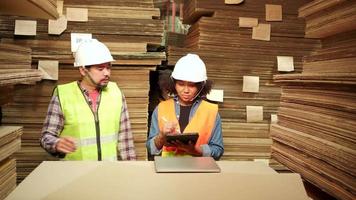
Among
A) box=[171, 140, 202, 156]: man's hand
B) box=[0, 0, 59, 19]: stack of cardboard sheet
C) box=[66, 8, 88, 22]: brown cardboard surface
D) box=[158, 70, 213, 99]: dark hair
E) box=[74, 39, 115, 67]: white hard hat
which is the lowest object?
box=[171, 140, 202, 156]: man's hand

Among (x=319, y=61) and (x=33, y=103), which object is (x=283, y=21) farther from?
(x=33, y=103)

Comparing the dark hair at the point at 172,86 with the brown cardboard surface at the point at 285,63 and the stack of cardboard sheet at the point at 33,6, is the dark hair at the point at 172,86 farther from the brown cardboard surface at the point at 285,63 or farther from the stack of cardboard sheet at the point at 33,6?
the stack of cardboard sheet at the point at 33,6

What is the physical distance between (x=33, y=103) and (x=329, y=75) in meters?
3.25

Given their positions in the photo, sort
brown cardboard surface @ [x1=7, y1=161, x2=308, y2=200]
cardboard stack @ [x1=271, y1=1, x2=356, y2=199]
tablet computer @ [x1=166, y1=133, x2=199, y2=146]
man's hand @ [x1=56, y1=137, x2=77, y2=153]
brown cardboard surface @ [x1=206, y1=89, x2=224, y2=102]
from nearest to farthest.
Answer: brown cardboard surface @ [x1=7, y1=161, x2=308, y2=200] < cardboard stack @ [x1=271, y1=1, x2=356, y2=199] < tablet computer @ [x1=166, y1=133, x2=199, y2=146] < man's hand @ [x1=56, y1=137, x2=77, y2=153] < brown cardboard surface @ [x1=206, y1=89, x2=224, y2=102]

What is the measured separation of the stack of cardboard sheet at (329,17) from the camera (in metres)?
1.78

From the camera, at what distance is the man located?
3326 millimetres

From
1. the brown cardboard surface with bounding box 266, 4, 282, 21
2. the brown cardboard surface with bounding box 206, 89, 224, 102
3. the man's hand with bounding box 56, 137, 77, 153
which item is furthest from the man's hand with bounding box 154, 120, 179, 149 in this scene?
the brown cardboard surface with bounding box 266, 4, 282, 21

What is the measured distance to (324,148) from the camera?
1.75 metres

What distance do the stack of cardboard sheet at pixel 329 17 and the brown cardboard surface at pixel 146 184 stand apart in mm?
896

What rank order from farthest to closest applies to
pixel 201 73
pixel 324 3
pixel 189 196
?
pixel 201 73 → pixel 324 3 → pixel 189 196

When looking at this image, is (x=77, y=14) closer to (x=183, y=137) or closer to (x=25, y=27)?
(x=25, y=27)

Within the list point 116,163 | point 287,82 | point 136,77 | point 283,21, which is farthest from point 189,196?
point 283,21

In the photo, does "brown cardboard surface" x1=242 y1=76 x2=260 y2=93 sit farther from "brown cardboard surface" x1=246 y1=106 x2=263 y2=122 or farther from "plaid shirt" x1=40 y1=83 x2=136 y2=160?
"plaid shirt" x1=40 y1=83 x2=136 y2=160

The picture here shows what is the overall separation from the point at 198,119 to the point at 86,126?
3.38 feet
